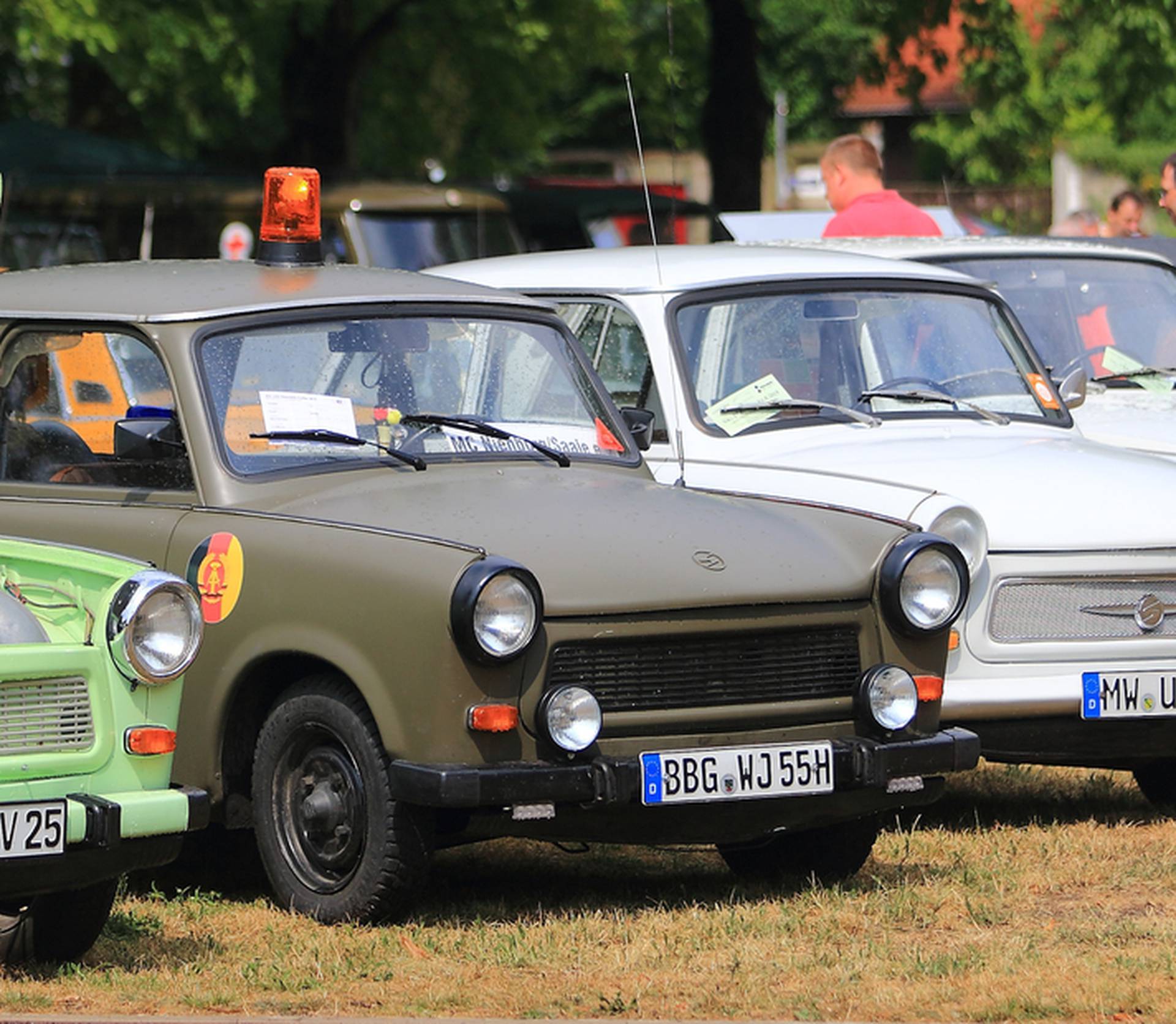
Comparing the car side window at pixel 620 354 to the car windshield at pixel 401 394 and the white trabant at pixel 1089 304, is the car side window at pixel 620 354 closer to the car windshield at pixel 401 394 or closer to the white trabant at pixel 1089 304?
the car windshield at pixel 401 394

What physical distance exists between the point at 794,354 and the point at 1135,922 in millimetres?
2796

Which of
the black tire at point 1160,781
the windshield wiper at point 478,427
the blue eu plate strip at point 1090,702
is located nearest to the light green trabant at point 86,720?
the windshield wiper at point 478,427

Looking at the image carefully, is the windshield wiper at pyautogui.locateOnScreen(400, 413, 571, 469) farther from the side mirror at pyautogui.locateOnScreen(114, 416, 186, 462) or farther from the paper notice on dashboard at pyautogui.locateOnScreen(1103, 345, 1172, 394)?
the paper notice on dashboard at pyautogui.locateOnScreen(1103, 345, 1172, 394)

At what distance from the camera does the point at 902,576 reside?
6484mm

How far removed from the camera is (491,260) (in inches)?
379

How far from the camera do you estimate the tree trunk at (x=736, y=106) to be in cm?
2208

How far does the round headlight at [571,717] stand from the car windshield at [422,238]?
495 inches

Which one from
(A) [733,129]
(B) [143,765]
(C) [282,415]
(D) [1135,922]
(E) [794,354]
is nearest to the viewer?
(B) [143,765]

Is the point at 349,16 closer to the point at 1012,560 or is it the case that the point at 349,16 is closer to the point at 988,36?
the point at 988,36

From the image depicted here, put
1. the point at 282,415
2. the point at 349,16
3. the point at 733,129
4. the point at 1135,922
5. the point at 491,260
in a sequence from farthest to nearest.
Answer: the point at 349,16
the point at 733,129
the point at 491,260
the point at 282,415
the point at 1135,922

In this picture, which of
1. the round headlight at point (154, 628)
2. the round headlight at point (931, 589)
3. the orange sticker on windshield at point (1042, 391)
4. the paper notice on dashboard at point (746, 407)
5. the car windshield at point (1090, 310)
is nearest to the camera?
the round headlight at point (154, 628)

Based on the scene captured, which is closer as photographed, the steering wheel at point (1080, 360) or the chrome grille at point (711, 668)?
the chrome grille at point (711, 668)

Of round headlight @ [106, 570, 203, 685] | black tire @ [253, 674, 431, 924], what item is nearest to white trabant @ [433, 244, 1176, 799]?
black tire @ [253, 674, 431, 924]

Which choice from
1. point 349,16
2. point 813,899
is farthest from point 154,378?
point 349,16
